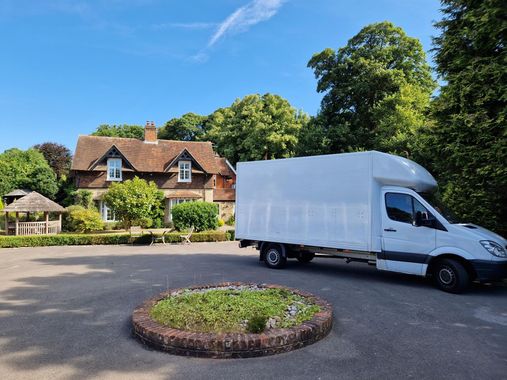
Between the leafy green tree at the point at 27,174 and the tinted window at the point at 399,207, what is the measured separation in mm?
35783

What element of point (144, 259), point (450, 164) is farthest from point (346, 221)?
point (144, 259)

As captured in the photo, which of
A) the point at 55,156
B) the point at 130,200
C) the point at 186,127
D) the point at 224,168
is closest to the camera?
the point at 130,200

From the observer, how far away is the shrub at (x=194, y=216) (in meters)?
23.8

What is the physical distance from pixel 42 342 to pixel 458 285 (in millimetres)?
8470

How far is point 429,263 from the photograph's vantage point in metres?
8.51

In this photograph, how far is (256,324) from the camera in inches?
193

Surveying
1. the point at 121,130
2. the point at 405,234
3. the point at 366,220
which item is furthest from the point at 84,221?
the point at 121,130

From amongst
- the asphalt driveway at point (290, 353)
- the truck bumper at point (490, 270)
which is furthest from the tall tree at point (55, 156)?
the truck bumper at point (490, 270)

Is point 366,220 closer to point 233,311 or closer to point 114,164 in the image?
point 233,311

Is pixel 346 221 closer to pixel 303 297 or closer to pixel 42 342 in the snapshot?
pixel 303 297

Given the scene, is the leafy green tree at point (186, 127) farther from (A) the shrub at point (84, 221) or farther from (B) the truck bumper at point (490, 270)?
(B) the truck bumper at point (490, 270)

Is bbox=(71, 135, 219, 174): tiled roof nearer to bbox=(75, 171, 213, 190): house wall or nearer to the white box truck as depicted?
bbox=(75, 171, 213, 190): house wall

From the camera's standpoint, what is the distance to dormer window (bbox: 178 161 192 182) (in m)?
33.3

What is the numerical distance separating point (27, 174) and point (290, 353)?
4054cm
